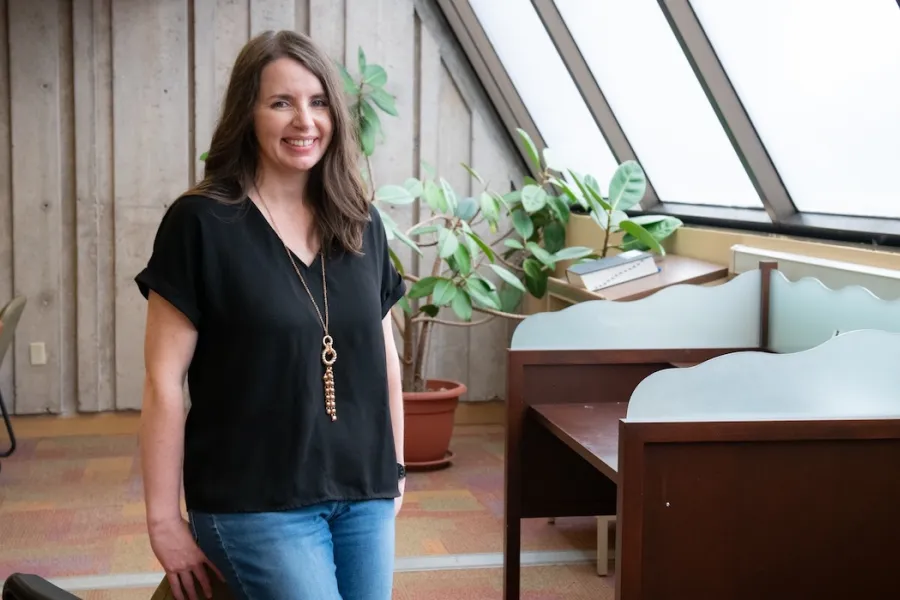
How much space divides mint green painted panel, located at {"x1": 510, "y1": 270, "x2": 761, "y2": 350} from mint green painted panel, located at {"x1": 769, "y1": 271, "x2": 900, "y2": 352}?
7 cm

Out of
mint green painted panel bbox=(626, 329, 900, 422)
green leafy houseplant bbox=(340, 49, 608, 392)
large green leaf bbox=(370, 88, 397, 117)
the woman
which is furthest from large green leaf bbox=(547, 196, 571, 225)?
the woman

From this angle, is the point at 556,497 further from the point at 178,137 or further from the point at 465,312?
the point at 178,137

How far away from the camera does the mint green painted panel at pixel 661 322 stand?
3035mm

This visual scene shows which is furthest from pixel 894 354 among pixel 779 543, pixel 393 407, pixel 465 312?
pixel 465 312

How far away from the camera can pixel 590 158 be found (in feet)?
18.5

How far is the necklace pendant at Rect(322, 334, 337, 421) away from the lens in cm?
178

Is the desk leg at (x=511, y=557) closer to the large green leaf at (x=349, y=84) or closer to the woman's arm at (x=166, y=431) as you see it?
the woman's arm at (x=166, y=431)

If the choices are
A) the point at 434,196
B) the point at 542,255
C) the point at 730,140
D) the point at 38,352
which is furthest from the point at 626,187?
the point at 38,352

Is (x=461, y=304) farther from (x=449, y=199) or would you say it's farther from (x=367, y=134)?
(x=367, y=134)

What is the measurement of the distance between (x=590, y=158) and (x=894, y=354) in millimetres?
3523

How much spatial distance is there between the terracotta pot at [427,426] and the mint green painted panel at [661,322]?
83.5 inches

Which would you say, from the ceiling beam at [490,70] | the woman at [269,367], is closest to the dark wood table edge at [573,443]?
the woman at [269,367]

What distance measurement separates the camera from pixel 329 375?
5.85 feet

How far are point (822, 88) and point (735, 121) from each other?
1.29 ft
